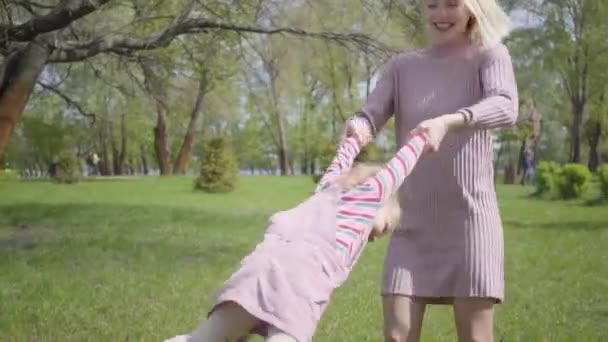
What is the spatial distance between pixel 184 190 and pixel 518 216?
31.4 feet

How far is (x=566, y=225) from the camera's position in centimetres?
1191

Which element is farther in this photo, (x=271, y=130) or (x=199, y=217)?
(x=271, y=130)

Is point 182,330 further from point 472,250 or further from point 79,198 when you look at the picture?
point 79,198

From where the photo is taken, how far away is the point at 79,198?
1758 centimetres

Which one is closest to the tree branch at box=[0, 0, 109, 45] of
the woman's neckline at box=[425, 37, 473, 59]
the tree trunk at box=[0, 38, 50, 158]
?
the tree trunk at box=[0, 38, 50, 158]

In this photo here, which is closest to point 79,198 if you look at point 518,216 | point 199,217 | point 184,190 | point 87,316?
point 184,190

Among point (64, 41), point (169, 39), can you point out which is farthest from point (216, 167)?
point (169, 39)

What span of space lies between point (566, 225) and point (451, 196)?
10.1 metres

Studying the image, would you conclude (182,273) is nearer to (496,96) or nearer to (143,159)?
(496,96)

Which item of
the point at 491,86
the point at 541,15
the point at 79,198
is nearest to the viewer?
the point at 491,86

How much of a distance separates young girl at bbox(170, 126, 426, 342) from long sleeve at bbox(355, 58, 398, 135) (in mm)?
417

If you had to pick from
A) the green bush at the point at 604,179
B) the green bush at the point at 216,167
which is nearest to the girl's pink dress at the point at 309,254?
the green bush at the point at 604,179

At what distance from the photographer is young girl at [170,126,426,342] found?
1890 mm

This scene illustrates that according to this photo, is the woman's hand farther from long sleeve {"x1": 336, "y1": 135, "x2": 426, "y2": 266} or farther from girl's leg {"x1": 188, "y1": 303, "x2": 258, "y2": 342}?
girl's leg {"x1": 188, "y1": 303, "x2": 258, "y2": 342}
